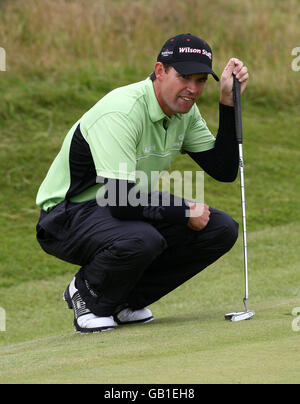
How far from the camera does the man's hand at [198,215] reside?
4.50 m

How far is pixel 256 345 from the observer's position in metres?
3.56

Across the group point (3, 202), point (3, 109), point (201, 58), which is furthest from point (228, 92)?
point (3, 109)

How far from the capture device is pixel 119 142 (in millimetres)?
4312

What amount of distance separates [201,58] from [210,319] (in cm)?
141

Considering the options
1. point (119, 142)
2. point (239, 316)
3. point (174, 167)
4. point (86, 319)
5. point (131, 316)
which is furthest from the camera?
point (174, 167)

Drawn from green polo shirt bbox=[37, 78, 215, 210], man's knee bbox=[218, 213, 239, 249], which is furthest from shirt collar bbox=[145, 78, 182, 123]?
man's knee bbox=[218, 213, 239, 249]

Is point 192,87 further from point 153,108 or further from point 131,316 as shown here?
point 131,316

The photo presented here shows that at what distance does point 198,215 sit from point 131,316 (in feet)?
2.77

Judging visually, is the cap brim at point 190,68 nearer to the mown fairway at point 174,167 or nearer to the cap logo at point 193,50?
the cap logo at point 193,50

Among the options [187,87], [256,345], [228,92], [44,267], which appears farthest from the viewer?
[44,267]

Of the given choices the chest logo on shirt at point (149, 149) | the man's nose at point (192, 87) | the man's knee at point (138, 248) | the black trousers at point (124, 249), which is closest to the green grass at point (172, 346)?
the black trousers at point (124, 249)

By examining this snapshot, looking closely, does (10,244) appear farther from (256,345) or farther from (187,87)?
(256,345)

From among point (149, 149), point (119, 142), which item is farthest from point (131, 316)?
point (119, 142)

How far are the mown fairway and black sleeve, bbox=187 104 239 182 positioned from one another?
833 mm
